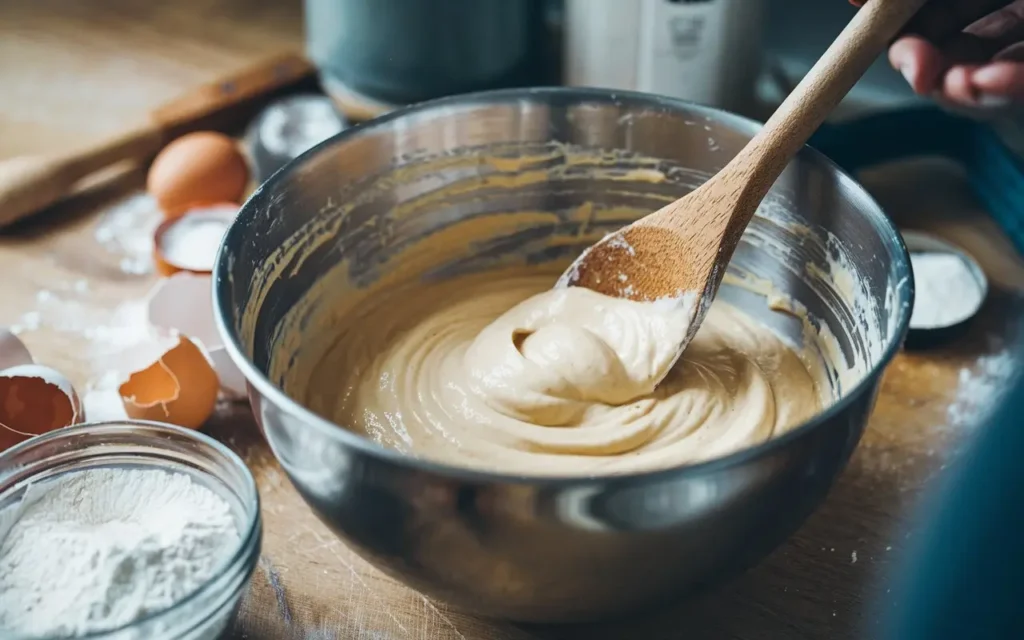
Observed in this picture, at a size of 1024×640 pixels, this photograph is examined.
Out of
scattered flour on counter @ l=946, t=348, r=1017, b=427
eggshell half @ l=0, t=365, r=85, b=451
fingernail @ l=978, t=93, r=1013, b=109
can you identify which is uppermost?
fingernail @ l=978, t=93, r=1013, b=109

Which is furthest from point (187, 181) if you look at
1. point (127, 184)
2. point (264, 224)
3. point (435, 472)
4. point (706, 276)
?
point (435, 472)

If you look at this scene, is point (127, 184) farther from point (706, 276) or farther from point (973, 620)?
point (973, 620)

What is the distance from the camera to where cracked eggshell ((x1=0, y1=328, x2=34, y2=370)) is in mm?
1247

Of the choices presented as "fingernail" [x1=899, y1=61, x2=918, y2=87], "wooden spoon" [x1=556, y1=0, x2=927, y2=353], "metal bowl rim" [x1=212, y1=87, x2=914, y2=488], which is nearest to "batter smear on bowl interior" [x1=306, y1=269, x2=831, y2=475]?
"wooden spoon" [x1=556, y1=0, x2=927, y2=353]

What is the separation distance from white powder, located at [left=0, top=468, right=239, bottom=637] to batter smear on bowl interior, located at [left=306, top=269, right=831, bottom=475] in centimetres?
23

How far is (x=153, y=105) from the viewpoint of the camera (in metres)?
1.90

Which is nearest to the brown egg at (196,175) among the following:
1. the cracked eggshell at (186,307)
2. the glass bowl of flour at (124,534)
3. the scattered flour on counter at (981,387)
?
the cracked eggshell at (186,307)

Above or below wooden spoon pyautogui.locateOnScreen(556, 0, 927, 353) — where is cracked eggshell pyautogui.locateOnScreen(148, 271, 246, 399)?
below

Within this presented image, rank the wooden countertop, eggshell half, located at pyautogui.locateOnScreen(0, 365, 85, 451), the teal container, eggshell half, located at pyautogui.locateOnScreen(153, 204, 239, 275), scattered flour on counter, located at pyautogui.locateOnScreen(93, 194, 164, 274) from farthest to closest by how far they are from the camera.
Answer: the teal container → scattered flour on counter, located at pyautogui.locateOnScreen(93, 194, 164, 274) → eggshell half, located at pyautogui.locateOnScreen(153, 204, 239, 275) → eggshell half, located at pyautogui.locateOnScreen(0, 365, 85, 451) → the wooden countertop

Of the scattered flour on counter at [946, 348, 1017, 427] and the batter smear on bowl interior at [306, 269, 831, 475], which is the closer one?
the batter smear on bowl interior at [306, 269, 831, 475]

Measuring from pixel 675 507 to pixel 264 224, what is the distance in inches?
22.4

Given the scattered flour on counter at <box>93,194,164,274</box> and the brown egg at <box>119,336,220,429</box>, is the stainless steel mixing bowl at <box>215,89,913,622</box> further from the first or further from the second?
the scattered flour on counter at <box>93,194,164,274</box>

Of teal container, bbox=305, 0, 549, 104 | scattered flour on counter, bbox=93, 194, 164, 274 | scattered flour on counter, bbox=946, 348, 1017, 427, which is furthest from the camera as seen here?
teal container, bbox=305, 0, 549, 104

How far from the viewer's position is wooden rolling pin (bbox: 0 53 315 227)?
1.60 meters
